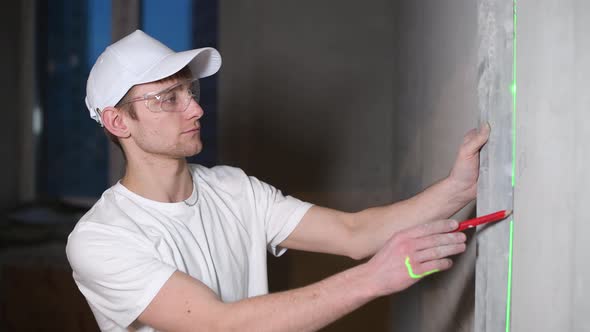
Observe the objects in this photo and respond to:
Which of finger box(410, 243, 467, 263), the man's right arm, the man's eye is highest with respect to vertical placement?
the man's eye

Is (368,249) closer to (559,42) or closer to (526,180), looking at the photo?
(526,180)

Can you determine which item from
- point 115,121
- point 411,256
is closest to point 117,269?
point 115,121

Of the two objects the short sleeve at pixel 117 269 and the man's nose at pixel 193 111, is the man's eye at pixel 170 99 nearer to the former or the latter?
the man's nose at pixel 193 111

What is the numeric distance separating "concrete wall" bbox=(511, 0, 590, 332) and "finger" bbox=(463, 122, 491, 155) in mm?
78

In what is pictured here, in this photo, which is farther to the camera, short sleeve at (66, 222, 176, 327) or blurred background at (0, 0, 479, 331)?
blurred background at (0, 0, 479, 331)

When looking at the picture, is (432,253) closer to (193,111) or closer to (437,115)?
(437,115)

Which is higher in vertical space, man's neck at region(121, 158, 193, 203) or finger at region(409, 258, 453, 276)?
man's neck at region(121, 158, 193, 203)

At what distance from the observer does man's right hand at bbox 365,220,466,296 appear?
3.96 feet

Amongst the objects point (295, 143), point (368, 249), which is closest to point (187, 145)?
point (368, 249)

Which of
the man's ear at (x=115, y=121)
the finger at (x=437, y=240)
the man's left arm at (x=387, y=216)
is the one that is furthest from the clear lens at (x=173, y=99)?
the finger at (x=437, y=240)

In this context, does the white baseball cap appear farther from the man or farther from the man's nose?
the man's nose

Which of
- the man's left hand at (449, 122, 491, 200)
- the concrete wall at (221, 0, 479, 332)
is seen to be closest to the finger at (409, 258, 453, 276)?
the man's left hand at (449, 122, 491, 200)

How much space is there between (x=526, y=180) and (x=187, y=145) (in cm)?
95

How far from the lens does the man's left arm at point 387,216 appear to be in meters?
1.40
